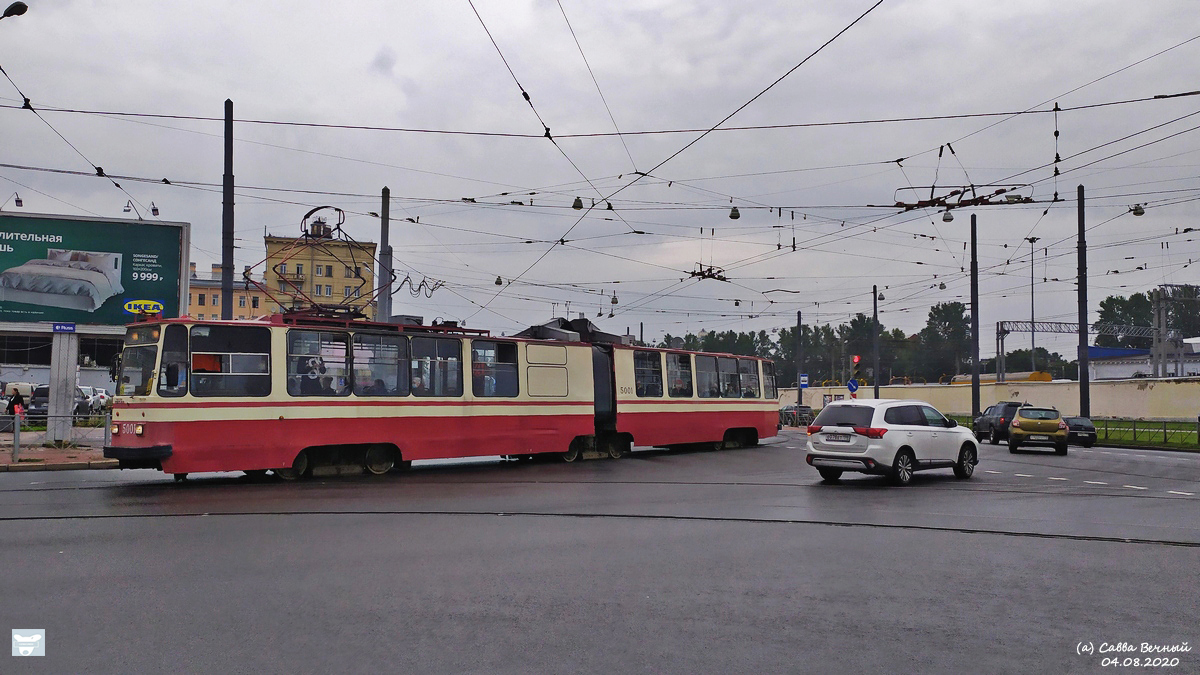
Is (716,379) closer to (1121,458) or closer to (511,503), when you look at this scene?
(1121,458)

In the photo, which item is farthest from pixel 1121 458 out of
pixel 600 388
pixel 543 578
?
pixel 543 578

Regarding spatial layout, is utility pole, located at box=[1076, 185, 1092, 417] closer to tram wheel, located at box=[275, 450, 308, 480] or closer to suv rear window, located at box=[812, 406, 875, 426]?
suv rear window, located at box=[812, 406, 875, 426]

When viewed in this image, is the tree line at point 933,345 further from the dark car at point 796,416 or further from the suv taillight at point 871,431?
the suv taillight at point 871,431

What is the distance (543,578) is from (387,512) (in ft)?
16.1

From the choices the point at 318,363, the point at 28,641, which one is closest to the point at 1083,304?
the point at 318,363

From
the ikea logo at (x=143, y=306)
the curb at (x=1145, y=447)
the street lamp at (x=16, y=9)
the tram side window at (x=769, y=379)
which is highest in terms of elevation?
the street lamp at (x=16, y=9)

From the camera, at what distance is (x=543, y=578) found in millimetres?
7953

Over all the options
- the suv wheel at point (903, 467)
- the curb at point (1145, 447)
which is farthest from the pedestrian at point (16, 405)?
the curb at point (1145, 447)

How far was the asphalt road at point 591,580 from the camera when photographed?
5.73 metres

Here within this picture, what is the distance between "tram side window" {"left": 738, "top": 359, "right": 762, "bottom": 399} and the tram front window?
18.2 metres

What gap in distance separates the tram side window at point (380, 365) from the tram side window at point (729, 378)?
40.5ft

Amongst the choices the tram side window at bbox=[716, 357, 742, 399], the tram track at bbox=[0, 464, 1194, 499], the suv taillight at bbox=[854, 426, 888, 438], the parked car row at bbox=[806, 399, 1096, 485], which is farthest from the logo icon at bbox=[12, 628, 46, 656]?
the tram side window at bbox=[716, 357, 742, 399]

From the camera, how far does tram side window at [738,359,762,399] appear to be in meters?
30.1

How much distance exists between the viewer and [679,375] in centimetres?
2730
